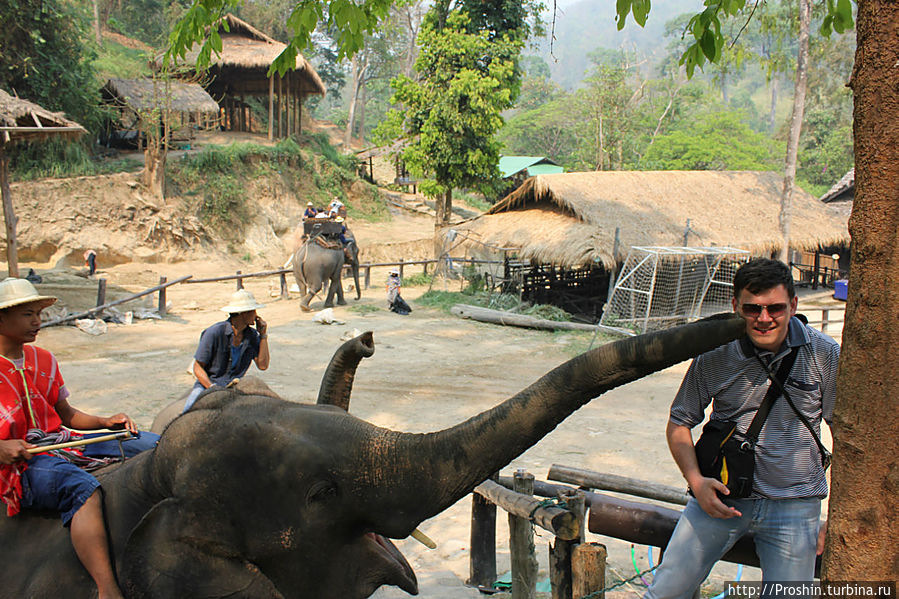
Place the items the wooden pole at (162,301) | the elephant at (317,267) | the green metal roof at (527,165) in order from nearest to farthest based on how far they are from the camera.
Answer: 1. the wooden pole at (162,301)
2. the elephant at (317,267)
3. the green metal roof at (527,165)

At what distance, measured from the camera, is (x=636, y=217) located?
18.2m

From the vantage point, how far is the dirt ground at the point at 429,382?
18.8 ft

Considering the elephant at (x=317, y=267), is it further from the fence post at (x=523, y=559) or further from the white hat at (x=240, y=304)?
the fence post at (x=523, y=559)

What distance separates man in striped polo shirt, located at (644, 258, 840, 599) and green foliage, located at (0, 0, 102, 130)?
23293mm

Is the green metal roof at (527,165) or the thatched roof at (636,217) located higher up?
the green metal roof at (527,165)

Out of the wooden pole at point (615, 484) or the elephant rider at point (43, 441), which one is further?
the wooden pole at point (615, 484)

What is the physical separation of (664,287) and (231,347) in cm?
1307

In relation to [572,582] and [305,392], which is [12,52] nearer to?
[305,392]

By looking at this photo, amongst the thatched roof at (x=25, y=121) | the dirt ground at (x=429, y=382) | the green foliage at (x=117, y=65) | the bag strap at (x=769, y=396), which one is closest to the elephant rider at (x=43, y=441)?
the bag strap at (x=769, y=396)

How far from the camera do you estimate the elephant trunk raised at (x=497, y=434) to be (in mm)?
1804

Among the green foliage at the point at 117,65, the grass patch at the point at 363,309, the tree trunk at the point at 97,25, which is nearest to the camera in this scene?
the grass patch at the point at 363,309

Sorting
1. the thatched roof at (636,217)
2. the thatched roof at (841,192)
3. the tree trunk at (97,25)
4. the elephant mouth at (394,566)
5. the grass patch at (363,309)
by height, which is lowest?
the grass patch at (363,309)

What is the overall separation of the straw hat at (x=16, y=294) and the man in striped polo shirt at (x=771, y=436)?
266cm

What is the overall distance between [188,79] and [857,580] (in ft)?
95.8
